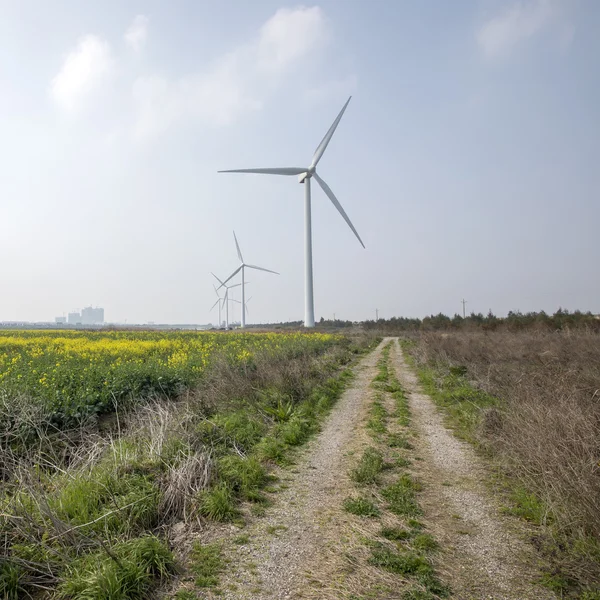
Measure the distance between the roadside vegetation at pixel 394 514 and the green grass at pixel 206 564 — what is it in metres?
1.56

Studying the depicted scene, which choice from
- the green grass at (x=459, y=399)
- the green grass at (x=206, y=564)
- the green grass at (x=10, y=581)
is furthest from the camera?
the green grass at (x=459, y=399)

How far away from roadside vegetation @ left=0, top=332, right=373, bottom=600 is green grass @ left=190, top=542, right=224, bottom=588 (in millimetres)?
13

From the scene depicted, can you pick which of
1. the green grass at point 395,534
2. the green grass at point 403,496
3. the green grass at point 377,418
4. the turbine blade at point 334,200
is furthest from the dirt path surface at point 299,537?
the turbine blade at point 334,200

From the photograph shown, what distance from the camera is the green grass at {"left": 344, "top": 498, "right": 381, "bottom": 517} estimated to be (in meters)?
5.84

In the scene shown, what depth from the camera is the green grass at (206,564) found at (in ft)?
14.3

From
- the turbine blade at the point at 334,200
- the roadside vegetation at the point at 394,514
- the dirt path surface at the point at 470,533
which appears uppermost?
the turbine blade at the point at 334,200

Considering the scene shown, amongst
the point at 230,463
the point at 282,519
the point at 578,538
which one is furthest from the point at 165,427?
the point at 578,538

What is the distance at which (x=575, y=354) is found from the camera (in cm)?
1619

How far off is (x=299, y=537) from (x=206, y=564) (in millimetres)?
1183

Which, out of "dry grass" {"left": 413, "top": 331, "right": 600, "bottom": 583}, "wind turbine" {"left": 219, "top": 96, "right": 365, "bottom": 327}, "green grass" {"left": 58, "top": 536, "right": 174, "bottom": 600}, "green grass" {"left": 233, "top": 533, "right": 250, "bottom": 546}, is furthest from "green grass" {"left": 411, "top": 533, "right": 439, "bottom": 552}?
"wind turbine" {"left": 219, "top": 96, "right": 365, "bottom": 327}

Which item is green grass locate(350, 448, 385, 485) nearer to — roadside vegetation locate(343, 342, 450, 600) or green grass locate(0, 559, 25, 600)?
roadside vegetation locate(343, 342, 450, 600)

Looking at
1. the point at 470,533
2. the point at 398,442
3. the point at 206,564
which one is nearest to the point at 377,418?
the point at 398,442

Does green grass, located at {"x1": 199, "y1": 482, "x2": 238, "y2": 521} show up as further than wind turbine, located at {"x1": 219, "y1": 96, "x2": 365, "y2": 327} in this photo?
No

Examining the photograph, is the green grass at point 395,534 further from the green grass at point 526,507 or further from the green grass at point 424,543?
the green grass at point 526,507
